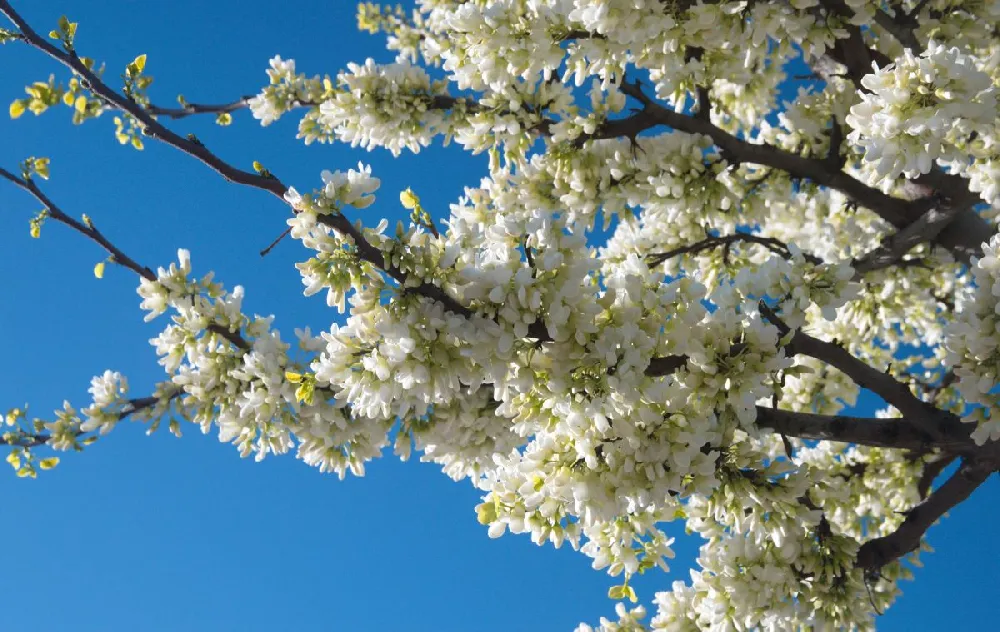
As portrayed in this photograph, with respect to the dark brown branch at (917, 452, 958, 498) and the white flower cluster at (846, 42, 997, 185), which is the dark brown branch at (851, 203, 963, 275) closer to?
the dark brown branch at (917, 452, 958, 498)

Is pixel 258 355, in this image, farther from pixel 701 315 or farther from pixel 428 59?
pixel 428 59

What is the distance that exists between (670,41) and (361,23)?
15.3 feet

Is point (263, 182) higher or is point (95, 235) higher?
point (95, 235)

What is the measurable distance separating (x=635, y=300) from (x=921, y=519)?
2607mm

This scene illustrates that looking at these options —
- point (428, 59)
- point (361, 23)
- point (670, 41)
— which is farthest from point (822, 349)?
point (361, 23)

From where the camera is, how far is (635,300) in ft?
8.97

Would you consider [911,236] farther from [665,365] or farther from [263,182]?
[263,182]

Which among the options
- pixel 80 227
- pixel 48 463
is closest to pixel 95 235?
pixel 80 227

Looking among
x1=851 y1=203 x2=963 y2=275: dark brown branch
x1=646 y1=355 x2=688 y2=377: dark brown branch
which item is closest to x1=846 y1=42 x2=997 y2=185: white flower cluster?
x1=646 y1=355 x2=688 y2=377: dark brown branch

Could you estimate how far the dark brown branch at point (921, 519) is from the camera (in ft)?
13.4

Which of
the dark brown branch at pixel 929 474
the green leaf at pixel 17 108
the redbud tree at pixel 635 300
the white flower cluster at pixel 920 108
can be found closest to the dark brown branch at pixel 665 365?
the redbud tree at pixel 635 300

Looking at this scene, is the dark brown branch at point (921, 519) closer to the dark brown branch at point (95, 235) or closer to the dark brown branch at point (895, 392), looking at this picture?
the dark brown branch at point (895, 392)

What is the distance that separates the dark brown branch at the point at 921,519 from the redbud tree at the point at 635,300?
16mm

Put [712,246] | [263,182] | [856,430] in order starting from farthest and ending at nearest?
[712,246] < [856,430] < [263,182]
